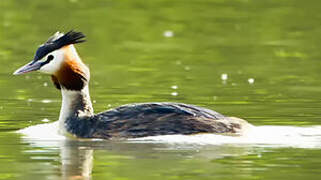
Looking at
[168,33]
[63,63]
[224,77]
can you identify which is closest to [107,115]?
[63,63]

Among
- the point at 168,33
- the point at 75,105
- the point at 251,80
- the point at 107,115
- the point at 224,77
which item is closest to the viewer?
the point at 107,115

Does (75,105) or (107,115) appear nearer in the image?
(107,115)

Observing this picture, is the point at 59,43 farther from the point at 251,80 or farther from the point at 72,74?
the point at 251,80

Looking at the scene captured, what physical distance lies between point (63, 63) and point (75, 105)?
0.63 metres

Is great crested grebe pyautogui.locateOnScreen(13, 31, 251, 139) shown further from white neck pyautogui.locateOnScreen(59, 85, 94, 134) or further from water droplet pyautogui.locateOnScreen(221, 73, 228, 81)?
water droplet pyautogui.locateOnScreen(221, 73, 228, 81)

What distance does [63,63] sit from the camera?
18.1 metres

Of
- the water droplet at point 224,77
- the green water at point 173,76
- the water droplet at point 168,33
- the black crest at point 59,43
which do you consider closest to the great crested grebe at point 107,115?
the black crest at point 59,43

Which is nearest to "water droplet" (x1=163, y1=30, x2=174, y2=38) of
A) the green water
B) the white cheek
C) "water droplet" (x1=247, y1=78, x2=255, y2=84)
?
the green water

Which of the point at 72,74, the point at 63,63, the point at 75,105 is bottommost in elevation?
the point at 75,105

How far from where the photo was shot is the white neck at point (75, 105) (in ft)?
Answer: 59.7

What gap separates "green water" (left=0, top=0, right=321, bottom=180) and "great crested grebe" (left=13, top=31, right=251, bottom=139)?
0.45 metres

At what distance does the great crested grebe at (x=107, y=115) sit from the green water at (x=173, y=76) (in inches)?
17.6

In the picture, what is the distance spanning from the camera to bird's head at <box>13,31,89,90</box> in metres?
18.1

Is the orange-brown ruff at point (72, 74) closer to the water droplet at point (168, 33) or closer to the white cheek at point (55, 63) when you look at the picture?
the white cheek at point (55, 63)
